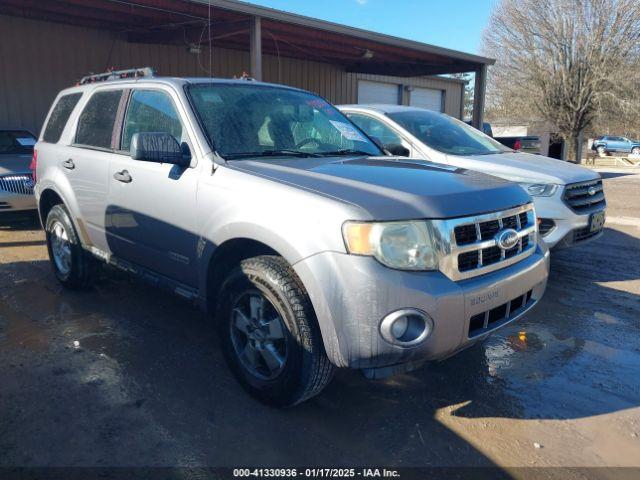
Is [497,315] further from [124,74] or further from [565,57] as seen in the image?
[565,57]

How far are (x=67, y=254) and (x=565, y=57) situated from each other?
27149 millimetres

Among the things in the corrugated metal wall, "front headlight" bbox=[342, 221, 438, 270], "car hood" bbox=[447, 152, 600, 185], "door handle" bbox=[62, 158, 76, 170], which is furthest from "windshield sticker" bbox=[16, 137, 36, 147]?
"front headlight" bbox=[342, 221, 438, 270]

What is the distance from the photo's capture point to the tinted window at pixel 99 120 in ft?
14.1

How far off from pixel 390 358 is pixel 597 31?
28.0 meters

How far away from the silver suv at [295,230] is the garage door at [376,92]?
1558cm

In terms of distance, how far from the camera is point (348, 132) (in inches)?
168

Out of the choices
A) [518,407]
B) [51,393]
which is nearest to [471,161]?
[518,407]

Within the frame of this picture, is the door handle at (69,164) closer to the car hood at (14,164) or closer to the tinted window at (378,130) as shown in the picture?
the tinted window at (378,130)

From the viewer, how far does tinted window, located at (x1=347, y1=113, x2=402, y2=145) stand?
6357 mm

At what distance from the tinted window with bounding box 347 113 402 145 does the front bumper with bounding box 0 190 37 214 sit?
4.80m

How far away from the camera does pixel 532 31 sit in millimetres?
26484

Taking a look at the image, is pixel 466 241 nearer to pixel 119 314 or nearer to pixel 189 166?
pixel 189 166

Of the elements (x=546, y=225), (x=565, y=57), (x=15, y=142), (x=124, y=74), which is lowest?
(x=546, y=225)

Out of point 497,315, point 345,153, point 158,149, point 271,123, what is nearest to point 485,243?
point 497,315
